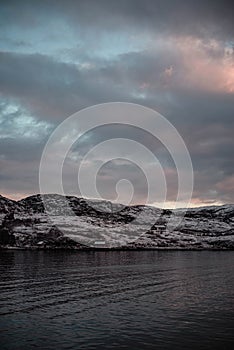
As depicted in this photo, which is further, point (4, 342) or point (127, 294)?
point (127, 294)

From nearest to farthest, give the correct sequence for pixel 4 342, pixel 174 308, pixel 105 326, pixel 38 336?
1. pixel 4 342
2. pixel 38 336
3. pixel 105 326
4. pixel 174 308

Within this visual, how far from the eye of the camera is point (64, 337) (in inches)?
1529

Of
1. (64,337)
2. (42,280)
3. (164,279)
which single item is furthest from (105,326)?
(164,279)

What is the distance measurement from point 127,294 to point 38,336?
31967 mm

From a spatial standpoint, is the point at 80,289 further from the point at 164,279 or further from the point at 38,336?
the point at 38,336

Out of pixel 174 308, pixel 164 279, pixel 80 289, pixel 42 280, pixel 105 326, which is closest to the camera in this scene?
pixel 105 326

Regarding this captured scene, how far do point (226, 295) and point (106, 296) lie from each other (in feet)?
74.0

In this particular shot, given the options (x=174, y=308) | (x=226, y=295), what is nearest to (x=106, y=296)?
(x=174, y=308)

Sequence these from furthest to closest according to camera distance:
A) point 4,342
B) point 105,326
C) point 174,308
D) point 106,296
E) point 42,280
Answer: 1. point 42,280
2. point 106,296
3. point 174,308
4. point 105,326
5. point 4,342

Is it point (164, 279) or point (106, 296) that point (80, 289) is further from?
point (164, 279)

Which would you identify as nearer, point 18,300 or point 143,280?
point 18,300

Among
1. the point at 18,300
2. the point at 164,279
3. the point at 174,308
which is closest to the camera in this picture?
the point at 174,308

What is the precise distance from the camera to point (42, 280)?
86562 millimetres

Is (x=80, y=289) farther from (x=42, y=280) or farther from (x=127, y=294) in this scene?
(x=42, y=280)
